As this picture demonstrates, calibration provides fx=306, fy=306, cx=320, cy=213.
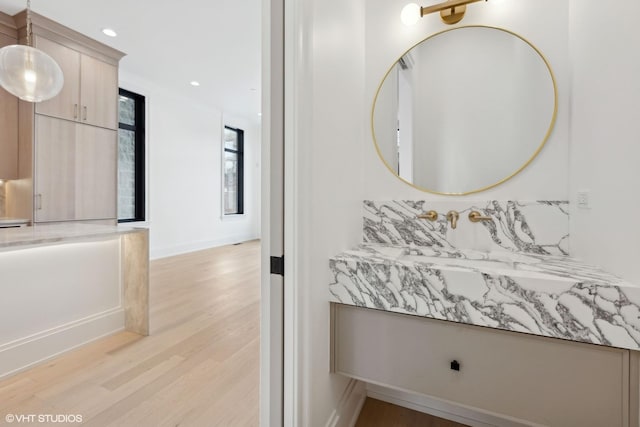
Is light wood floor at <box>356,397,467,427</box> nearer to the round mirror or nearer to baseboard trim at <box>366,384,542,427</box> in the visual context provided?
baseboard trim at <box>366,384,542,427</box>

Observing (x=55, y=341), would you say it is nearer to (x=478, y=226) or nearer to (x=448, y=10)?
(x=478, y=226)

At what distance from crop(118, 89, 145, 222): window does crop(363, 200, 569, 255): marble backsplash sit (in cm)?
460

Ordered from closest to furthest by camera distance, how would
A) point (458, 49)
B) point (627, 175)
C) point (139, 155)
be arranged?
point (627, 175) < point (458, 49) < point (139, 155)

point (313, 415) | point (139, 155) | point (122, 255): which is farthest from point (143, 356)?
point (139, 155)

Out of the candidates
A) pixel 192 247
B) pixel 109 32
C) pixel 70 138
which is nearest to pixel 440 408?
pixel 70 138

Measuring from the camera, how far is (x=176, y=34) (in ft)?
11.2

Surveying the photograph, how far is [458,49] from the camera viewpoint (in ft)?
5.29

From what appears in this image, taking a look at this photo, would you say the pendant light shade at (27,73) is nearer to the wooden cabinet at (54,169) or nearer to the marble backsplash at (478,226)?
the wooden cabinet at (54,169)

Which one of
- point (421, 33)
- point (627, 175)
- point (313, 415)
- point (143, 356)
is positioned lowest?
point (143, 356)

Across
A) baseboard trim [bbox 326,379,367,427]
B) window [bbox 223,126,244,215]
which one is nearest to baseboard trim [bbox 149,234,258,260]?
window [bbox 223,126,244,215]

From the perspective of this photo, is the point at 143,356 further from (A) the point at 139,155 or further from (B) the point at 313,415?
(A) the point at 139,155

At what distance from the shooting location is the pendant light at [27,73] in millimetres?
A: 2123

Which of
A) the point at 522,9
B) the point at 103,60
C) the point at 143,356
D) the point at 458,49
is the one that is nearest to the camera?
the point at 522,9

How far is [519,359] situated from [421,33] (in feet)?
5.32
